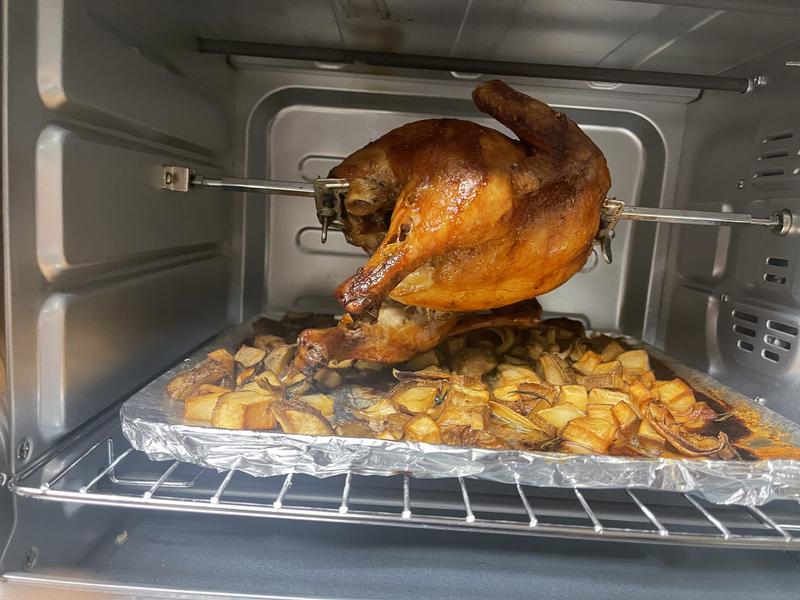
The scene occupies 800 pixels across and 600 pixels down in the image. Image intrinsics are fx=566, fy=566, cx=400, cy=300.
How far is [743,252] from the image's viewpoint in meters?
1.36

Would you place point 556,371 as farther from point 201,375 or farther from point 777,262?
point 201,375

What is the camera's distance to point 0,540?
0.76 m

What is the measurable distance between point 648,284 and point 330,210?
1.06 metres

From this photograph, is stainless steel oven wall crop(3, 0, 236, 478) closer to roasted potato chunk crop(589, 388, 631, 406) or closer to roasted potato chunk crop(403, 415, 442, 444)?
roasted potato chunk crop(403, 415, 442, 444)

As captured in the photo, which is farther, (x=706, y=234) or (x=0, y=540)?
(x=706, y=234)

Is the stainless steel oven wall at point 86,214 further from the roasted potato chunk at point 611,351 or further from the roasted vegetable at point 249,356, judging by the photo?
the roasted potato chunk at point 611,351

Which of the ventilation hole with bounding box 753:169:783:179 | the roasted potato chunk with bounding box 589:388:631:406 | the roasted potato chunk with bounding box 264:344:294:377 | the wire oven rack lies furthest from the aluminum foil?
the ventilation hole with bounding box 753:169:783:179

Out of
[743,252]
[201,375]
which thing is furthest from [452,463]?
[743,252]

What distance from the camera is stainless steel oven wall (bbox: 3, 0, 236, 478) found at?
30.8 inches

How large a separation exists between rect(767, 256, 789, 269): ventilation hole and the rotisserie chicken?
1.35 ft

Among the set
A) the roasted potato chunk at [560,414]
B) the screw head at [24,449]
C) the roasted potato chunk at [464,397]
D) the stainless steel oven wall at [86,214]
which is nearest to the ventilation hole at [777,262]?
the roasted potato chunk at [560,414]

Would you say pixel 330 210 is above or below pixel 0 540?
above

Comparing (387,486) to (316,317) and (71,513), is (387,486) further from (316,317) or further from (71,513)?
(316,317)

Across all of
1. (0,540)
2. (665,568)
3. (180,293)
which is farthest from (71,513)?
(665,568)
